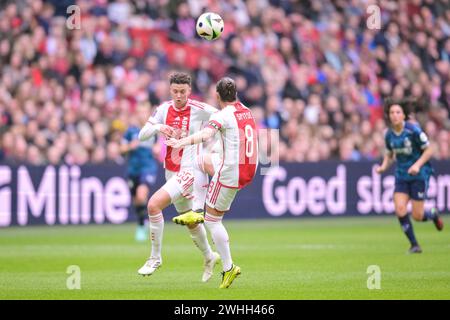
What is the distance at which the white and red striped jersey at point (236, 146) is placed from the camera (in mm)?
11688

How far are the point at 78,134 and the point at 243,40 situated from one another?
5.61 meters

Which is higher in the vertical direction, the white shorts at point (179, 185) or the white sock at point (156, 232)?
the white shorts at point (179, 185)

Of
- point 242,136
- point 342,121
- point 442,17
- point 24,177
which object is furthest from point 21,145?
point 442,17

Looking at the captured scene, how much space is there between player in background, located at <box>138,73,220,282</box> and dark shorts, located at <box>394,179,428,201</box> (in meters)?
4.66

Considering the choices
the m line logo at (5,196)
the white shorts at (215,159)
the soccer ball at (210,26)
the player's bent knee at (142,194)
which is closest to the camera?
the white shorts at (215,159)

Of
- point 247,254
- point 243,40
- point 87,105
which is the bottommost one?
point 247,254

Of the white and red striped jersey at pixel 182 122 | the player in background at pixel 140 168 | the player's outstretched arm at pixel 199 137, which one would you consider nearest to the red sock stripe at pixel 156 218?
the white and red striped jersey at pixel 182 122

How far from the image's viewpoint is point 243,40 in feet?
84.8

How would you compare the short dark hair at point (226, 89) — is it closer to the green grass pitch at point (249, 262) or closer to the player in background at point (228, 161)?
the player in background at point (228, 161)

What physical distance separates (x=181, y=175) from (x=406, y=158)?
508cm

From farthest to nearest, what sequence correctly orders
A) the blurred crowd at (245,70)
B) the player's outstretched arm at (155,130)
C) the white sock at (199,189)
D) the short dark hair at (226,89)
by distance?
the blurred crowd at (245,70)
the white sock at (199,189)
the player's outstretched arm at (155,130)
the short dark hair at (226,89)

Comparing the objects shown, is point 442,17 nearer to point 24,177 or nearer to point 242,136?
point 24,177

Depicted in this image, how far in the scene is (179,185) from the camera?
12508 mm

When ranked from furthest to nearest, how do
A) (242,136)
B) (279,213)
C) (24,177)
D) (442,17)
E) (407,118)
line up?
1. (442,17)
2. (279,213)
3. (24,177)
4. (407,118)
5. (242,136)
